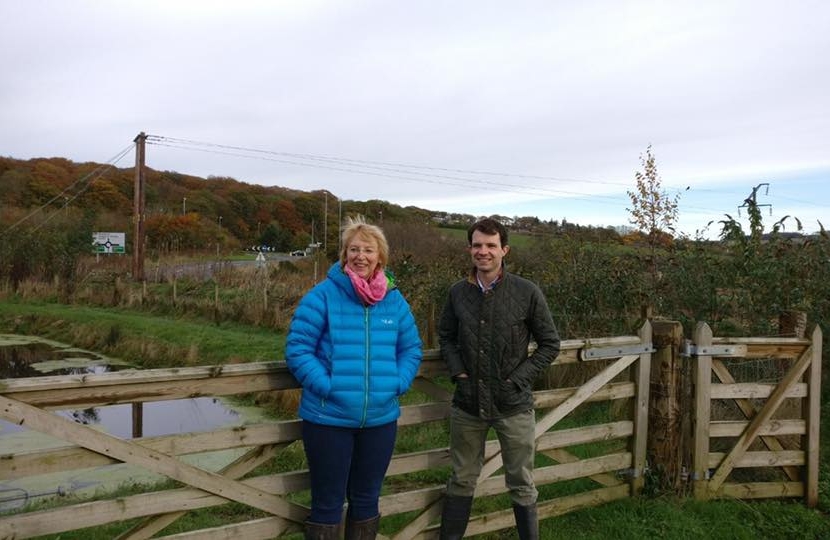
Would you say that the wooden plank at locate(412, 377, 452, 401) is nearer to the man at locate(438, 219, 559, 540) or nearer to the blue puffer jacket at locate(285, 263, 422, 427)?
the man at locate(438, 219, 559, 540)

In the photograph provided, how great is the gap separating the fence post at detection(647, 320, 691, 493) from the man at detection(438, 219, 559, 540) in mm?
1472

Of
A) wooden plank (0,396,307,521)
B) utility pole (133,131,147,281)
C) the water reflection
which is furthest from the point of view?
utility pole (133,131,147,281)

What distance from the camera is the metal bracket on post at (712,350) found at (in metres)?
4.75

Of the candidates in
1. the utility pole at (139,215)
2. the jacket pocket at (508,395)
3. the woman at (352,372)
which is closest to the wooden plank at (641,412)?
the jacket pocket at (508,395)

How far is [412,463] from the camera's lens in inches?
155

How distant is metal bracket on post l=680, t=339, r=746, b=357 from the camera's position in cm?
475

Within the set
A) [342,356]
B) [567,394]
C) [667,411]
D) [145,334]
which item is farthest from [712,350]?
[145,334]

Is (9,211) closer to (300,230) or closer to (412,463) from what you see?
(300,230)

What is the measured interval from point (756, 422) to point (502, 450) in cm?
233

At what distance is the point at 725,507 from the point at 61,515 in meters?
4.26

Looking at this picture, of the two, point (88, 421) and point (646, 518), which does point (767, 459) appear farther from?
point (88, 421)

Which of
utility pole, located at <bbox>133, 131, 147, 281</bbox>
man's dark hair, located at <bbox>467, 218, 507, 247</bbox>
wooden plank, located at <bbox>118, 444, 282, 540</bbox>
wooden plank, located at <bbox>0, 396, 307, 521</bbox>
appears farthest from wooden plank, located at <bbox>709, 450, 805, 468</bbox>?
utility pole, located at <bbox>133, 131, 147, 281</bbox>

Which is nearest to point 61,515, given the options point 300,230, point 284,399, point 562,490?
point 562,490

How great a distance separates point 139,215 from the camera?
23.7m
